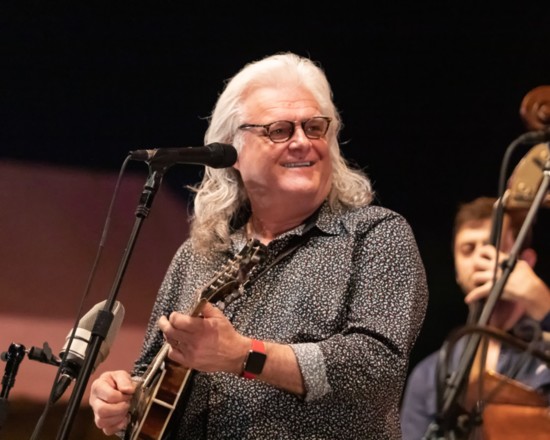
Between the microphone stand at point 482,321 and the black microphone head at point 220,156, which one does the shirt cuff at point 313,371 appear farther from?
the microphone stand at point 482,321

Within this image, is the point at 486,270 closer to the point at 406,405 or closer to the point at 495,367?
the point at 495,367

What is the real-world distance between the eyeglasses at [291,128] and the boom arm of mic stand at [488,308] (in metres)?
1.02

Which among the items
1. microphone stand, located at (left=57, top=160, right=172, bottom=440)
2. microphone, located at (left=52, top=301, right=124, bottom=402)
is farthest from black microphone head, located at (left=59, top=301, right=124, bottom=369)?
microphone stand, located at (left=57, top=160, right=172, bottom=440)

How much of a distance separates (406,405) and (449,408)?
137 centimetres

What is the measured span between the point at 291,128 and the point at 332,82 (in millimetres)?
1052

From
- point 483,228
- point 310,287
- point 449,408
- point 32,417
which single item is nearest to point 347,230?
point 310,287

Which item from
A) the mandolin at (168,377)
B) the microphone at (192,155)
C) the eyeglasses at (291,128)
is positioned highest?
the eyeglasses at (291,128)

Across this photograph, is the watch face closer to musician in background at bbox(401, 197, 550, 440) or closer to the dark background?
musician in background at bbox(401, 197, 550, 440)

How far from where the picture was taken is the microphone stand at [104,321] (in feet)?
6.02

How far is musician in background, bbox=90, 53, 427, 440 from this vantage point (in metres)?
2.01

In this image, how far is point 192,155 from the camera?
6.61ft

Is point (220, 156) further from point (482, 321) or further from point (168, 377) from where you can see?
point (482, 321)

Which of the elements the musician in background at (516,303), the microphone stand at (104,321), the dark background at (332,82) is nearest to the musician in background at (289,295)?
the microphone stand at (104,321)

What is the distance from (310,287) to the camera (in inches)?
85.8
